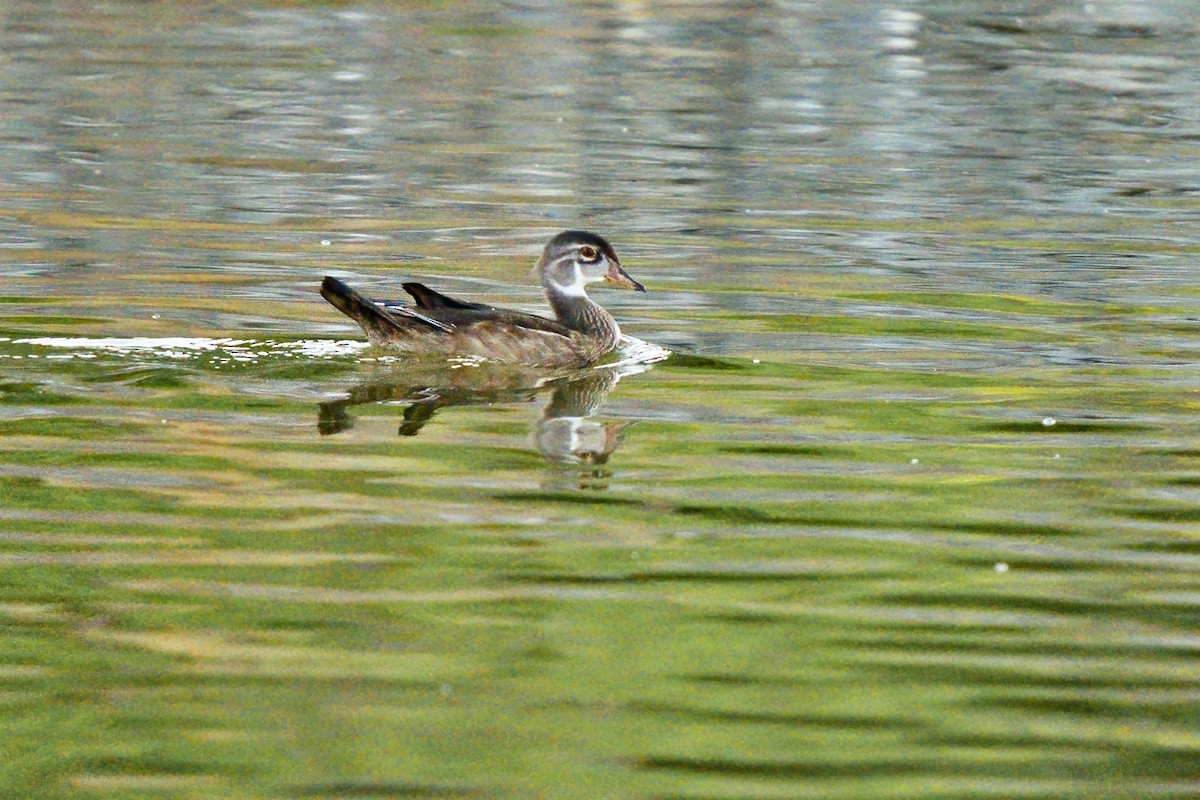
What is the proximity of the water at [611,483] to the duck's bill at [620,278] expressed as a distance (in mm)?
341

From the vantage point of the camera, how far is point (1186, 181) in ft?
72.5

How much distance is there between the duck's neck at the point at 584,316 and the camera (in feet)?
44.0

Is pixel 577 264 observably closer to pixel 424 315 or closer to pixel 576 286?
pixel 576 286

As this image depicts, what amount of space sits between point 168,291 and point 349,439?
4569 millimetres

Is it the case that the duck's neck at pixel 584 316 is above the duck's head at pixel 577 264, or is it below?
below

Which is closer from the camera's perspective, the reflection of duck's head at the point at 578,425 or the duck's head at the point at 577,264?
the reflection of duck's head at the point at 578,425

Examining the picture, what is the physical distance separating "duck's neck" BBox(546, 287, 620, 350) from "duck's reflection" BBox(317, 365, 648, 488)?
424 mm

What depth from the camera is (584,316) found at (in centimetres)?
1352

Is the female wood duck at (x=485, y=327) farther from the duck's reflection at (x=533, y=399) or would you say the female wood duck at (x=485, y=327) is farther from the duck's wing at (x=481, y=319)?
the duck's reflection at (x=533, y=399)

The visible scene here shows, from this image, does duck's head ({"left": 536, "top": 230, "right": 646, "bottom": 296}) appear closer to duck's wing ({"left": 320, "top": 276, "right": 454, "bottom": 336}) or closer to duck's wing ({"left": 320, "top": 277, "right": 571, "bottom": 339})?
duck's wing ({"left": 320, "top": 277, "right": 571, "bottom": 339})

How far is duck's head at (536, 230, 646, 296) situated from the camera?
1378 centimetres

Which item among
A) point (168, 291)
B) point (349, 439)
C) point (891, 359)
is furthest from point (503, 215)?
point (349, 439)

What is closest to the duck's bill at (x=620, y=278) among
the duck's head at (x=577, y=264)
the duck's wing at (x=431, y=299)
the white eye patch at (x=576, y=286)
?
the duck's head at (x=577, y=264)

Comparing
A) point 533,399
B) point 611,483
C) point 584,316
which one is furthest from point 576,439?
point 584,316
